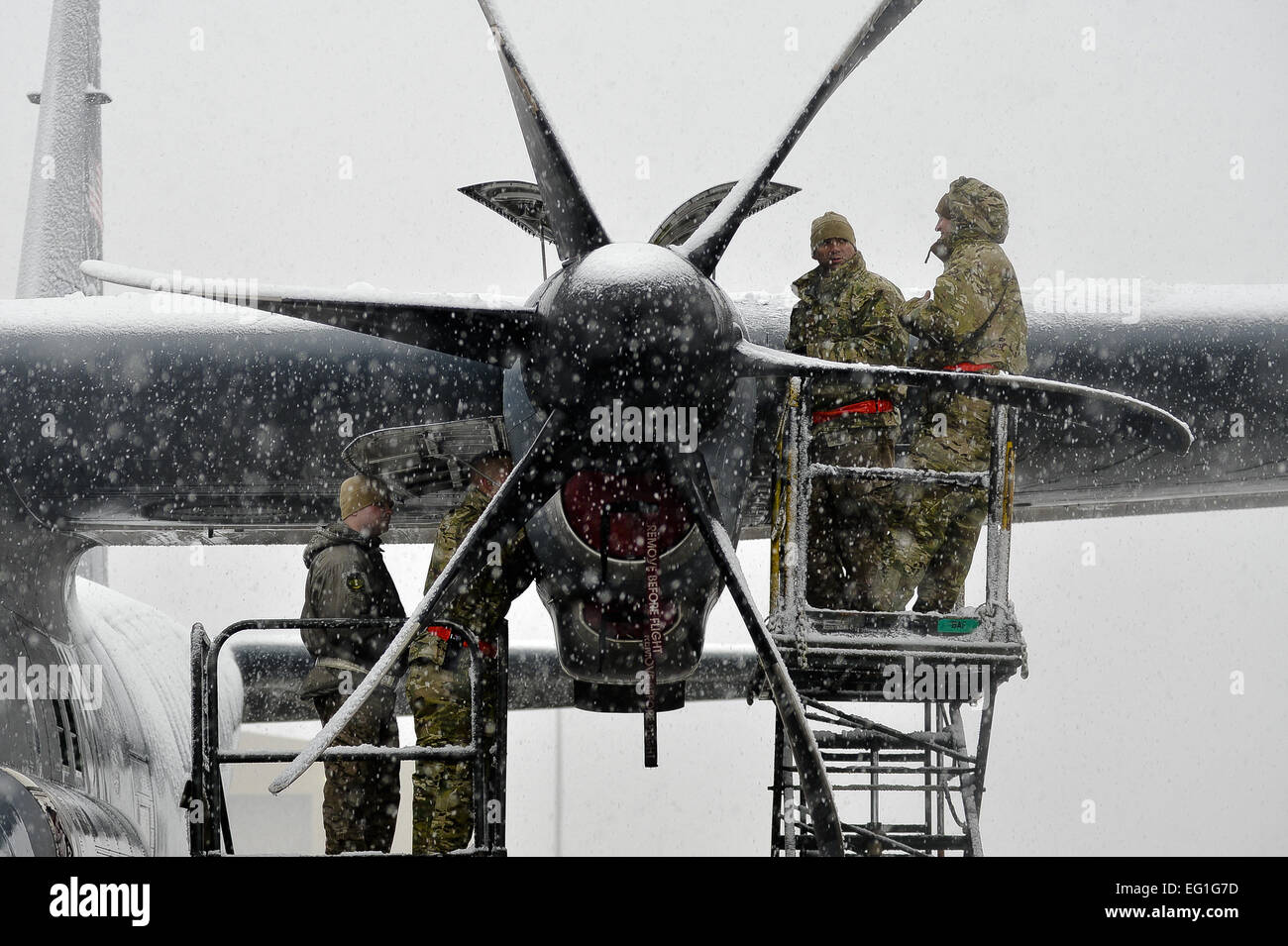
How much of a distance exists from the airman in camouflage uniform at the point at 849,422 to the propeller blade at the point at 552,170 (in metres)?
1.19

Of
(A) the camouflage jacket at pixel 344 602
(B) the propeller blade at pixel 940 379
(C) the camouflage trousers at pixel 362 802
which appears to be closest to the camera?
(B) the propeller blade at pixel 940 379

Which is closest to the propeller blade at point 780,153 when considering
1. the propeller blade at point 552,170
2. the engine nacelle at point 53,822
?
the propeller blade at point 552,170

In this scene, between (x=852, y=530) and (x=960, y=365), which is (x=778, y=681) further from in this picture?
(x=960, y=365)

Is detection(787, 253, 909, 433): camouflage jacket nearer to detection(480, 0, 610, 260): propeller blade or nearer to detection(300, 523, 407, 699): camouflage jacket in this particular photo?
detection(480, 0, 610, 260): propeller blade

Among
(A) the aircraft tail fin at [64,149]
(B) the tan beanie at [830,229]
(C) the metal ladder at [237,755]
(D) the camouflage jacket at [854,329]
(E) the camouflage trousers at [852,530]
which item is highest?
(A) the aircraft tail fin at [64,149]

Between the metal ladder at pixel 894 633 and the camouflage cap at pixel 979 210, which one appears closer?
the metal ladder at pixel 894 633

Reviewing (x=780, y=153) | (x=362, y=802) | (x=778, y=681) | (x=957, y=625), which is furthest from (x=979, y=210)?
(x=362, y=802)

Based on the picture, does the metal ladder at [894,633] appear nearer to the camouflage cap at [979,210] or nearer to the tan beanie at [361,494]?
the camouflage cap at [979,210]

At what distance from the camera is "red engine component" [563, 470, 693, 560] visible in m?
5.29

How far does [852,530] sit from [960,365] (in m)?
0.92

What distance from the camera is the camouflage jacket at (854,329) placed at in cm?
583
